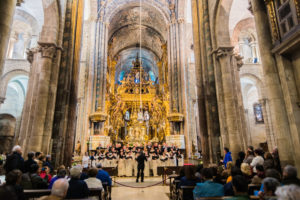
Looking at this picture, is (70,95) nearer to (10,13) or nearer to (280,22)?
(10,13)

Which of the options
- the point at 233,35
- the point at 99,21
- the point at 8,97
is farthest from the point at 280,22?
the point at 8,97

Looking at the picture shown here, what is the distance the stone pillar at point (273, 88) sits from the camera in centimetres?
450

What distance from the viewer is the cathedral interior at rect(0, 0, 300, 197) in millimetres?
4830

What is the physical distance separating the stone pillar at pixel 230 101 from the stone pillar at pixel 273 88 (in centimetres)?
247

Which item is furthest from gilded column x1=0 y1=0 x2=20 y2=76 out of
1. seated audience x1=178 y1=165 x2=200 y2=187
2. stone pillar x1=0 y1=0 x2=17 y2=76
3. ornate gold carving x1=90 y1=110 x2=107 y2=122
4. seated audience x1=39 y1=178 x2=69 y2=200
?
ornate gold carving x1=90 y1=110 x2=107 y2=122

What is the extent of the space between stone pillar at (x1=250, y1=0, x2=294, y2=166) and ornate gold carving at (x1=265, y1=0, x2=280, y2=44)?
0.17 meters

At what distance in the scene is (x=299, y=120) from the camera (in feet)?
14.6

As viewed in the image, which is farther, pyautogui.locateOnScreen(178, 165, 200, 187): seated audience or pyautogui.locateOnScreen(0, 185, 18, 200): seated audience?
pyautogui.locateOnScreen(178, 165, 200, 187): seated audience

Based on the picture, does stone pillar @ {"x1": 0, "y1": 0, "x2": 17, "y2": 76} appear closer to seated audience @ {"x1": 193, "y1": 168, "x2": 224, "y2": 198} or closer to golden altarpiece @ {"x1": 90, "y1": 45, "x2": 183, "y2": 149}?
seated audience @ {"x1": 193, "y1": 168, "x2": 224, "y2": 198}

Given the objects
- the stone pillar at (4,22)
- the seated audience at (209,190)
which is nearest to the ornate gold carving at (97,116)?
the stone pillar at (4,22)

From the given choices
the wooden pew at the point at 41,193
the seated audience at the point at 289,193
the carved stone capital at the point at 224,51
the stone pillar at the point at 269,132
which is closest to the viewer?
the seated audience at the point at 289,193

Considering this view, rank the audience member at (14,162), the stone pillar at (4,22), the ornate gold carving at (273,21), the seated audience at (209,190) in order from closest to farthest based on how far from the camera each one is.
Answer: the seated audience at (209,190), the audience member at (14,162), the stone pillar at (4,22), the ornate gold carving at (273,21)

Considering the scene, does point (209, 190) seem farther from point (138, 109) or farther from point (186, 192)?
point (138, 109)

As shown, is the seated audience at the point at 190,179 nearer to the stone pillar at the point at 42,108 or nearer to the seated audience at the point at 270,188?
the seated audience at the point at 270,188
